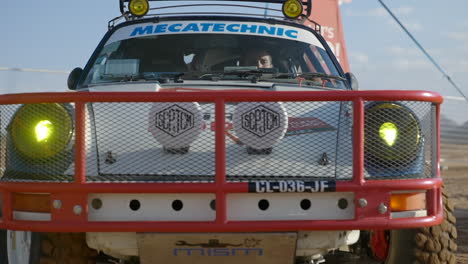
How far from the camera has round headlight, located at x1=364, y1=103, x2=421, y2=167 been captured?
3.82m

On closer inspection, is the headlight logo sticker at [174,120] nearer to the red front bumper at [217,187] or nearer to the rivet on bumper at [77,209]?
the red front bumper at [217,187]

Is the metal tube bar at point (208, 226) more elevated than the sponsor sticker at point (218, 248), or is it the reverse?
the metal tube bar at point (208, 226)

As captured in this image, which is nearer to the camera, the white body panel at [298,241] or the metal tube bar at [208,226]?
the metal tube bar at [208,226]

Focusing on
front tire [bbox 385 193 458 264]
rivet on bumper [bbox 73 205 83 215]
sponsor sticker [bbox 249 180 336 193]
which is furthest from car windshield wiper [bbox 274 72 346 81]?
rivet on bumper [bbox 73 205 83 215]

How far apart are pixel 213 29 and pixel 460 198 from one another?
677 centimetres

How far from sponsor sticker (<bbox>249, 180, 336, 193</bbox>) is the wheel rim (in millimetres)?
1457

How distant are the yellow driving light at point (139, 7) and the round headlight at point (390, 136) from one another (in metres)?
2.64

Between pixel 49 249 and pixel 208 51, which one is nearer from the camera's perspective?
pixel 49 249

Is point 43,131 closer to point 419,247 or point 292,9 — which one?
point 419,247

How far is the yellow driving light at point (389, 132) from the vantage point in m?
3.83

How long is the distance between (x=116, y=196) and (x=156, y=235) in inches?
11.5

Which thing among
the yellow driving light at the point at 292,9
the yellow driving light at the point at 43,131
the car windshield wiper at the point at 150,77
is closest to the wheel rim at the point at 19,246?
the yellow driving light at the point at 43,131

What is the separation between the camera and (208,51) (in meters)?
5.54

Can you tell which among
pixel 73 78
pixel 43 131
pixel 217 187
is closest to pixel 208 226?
pixel 217 187
